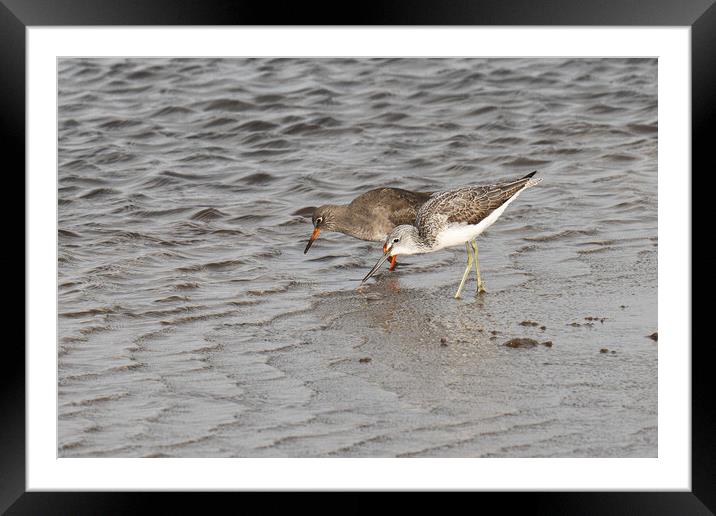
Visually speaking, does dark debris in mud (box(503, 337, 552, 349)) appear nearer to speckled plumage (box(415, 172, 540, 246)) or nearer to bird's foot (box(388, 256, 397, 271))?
speckled plumage (box(415, 172, 540, 246))

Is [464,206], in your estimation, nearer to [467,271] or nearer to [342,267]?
[467,271]

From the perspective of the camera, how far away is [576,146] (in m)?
13.6

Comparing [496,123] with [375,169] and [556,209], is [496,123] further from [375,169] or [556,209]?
[556,209]

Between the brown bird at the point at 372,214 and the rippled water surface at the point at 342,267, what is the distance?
0.26m

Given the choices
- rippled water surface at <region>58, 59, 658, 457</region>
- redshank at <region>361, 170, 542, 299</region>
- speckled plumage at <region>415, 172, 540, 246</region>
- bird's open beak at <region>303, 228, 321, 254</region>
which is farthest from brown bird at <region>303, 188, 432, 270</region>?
speckled plumage at <region>415, 172, 540, 246</region>

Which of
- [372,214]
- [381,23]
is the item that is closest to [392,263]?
[372,214]

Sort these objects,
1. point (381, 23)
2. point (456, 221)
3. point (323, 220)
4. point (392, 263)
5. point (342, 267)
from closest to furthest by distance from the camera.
Answer: 1. point (381, 23)
2. point (456, 221)
3. point (392, 263)
4. point (342, 267)
5. point (323, 220)

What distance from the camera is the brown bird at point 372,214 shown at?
34.9 feet

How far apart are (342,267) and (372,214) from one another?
677 mm

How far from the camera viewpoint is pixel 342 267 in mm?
10367

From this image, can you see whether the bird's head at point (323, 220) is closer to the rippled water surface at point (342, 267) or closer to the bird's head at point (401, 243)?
the rippled water surface at point (342, 267)

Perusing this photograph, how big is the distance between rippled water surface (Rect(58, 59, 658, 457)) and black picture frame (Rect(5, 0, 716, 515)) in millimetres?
544

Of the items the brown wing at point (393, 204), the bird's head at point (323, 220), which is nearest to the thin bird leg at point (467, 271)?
the brown wing at point (393, 204)
